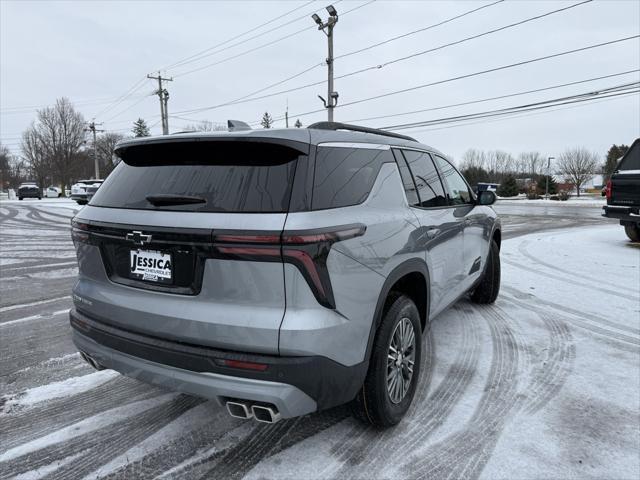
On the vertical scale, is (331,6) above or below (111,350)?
above

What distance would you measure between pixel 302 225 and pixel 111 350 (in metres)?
1.32

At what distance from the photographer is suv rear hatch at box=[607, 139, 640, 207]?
29.3 ft

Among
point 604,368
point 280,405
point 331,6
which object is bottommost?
point 604,368

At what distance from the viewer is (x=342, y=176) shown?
2293mm

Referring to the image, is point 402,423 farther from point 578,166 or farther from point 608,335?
point 578,166

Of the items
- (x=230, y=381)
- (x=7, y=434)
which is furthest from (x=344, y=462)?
(x=7, y=434)

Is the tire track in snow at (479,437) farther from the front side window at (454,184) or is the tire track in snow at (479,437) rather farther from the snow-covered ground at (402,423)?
the front side window at (454,184)

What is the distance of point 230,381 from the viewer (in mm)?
2012

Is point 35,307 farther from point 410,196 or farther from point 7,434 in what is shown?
point 410,196

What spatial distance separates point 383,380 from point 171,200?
60.0 inches

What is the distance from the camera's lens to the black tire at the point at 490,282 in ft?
16.9

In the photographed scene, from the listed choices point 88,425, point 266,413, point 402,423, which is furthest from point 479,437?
point 88,425

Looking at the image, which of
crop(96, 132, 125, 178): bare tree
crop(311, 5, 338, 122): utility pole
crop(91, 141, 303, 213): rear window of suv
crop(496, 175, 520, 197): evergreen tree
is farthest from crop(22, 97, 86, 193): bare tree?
crop(91, 141, 303, 213): rear window of suv

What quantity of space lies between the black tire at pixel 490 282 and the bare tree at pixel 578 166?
70.5 m
